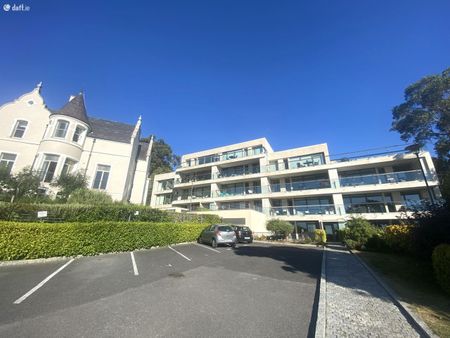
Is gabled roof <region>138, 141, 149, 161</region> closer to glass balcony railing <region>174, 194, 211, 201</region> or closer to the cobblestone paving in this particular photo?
glass balcony railing <region>174, 194, 211, 201</region>

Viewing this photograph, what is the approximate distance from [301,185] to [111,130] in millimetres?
25105

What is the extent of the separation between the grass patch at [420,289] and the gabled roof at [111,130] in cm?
2472

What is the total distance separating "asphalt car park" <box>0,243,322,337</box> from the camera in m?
3.55

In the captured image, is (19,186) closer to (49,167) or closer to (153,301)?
(49,167)

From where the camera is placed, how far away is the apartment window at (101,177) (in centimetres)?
2018

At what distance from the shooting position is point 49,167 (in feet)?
57.5

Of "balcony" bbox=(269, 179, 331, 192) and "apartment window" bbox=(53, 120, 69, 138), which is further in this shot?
"balcony" bbox=(269, 179, 331, 192)

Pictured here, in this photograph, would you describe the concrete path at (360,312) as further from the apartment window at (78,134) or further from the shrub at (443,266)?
the apartment window at (78,134)

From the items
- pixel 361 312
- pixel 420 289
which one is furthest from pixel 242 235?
pixel 361 312

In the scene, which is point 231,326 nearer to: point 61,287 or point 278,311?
point 278,311

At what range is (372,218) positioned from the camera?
68.9 feet

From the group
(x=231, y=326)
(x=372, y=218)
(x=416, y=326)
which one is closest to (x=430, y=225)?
(x=416, y=326)

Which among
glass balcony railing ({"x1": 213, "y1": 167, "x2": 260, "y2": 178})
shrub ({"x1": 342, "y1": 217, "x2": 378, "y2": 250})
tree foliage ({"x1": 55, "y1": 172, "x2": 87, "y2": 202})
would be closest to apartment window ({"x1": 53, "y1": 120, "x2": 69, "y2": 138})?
tree foliage ({"x1": 55, "y1": 172, "x2": 87, "y2": 202})

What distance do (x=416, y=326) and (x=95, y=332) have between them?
19.2ft
